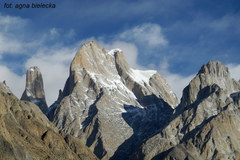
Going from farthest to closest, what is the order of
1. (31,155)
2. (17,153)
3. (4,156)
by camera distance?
(31,155)
(17,153)
(4,156)

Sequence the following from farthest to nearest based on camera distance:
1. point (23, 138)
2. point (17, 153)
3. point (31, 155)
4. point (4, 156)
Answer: point (23, 138), point (31, 155), point (17, 153), point (4, 156)

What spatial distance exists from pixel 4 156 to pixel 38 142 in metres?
63.6

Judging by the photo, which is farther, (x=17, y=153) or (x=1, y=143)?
(x=17, y=153)

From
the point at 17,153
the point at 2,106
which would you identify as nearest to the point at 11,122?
the point at 2,106

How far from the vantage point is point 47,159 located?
177875 mm

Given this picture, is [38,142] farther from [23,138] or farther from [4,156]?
[4,156]

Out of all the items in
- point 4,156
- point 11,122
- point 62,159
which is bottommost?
point 4,156

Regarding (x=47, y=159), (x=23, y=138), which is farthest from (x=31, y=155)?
(x=23, y=138)

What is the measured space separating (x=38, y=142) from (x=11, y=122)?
12.2 m

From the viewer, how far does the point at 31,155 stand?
552ft

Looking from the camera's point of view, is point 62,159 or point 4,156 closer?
point 4,156

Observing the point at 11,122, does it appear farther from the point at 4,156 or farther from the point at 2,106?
the point at 4,156

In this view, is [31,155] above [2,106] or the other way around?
the other way around

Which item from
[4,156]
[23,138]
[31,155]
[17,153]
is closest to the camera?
[4,156]
